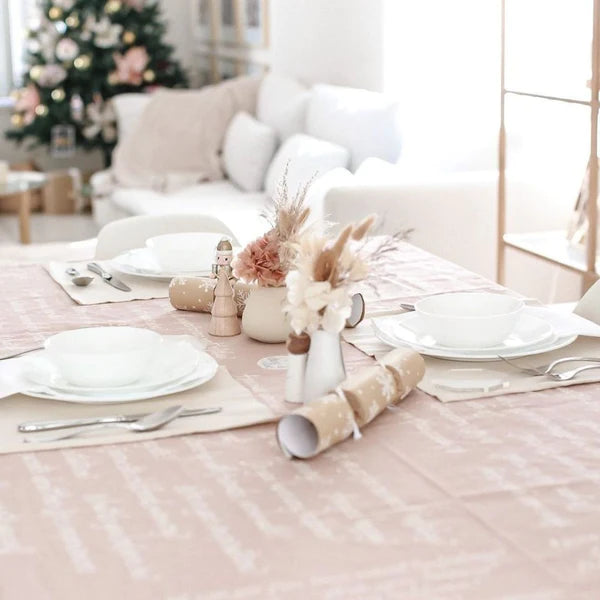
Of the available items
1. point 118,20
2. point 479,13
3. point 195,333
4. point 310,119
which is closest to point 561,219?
point 479,13

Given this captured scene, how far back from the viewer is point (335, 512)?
1084mm

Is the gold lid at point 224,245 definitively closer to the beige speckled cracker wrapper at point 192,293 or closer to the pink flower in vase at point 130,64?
the beige speckled cracker wrapper at point 192,293

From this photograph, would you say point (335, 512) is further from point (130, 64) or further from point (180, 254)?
point (130, 64)

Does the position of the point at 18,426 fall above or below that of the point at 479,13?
below

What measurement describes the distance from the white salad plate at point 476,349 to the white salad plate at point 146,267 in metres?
0.49

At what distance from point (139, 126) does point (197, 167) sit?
0.41 m

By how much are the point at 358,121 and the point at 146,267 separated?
8.37ft

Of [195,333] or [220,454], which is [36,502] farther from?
[195,333]

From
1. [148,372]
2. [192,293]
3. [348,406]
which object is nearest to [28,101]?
[192,293]

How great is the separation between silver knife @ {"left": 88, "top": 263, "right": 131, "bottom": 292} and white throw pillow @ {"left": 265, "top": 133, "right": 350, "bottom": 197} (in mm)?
2069

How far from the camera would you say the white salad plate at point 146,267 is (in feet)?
6.75

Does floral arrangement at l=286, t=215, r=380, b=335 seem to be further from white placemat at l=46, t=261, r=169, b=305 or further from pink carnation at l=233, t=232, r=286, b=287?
white placemat at l=46, t=261, r=169, b=305

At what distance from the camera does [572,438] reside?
1.28 metres

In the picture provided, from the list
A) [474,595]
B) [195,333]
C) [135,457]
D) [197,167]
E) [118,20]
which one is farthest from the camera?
[118,20]
